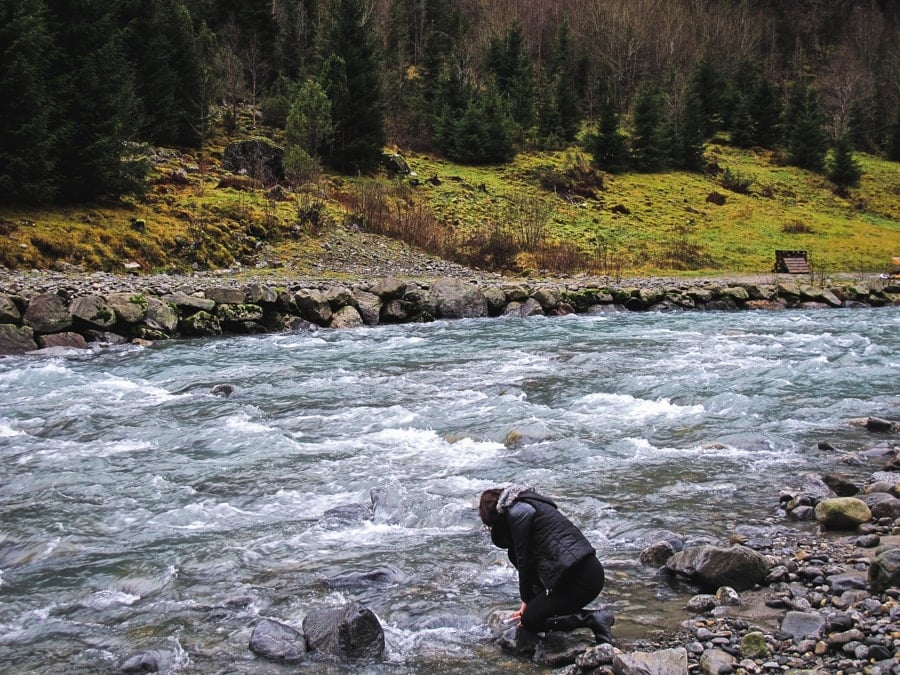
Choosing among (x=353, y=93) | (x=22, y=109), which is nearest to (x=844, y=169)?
(x=353, y=93)

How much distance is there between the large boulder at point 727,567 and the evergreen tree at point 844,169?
182 feet

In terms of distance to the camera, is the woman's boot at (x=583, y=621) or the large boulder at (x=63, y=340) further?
the large boulder at (x=63, y=340)

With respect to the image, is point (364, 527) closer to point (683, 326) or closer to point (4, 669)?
point (4, 669)

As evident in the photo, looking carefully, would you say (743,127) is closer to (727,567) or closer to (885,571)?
(727,567)

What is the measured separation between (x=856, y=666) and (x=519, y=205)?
112ft

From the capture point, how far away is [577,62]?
6494cm

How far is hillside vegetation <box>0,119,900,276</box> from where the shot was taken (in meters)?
22.7

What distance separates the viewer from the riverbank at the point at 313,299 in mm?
15930

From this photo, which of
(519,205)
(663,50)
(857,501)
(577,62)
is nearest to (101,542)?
(857,501)

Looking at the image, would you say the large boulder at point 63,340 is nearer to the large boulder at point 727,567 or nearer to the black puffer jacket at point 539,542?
the black puffer jacket at point 539,542

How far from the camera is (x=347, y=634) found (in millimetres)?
4449

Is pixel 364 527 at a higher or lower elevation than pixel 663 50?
lower

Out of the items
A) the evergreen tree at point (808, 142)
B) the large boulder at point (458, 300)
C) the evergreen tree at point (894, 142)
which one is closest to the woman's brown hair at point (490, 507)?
the large boulder at point (458, 300)

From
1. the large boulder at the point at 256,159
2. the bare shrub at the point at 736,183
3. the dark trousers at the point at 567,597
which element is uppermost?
the large boulder at the point at 256,159
